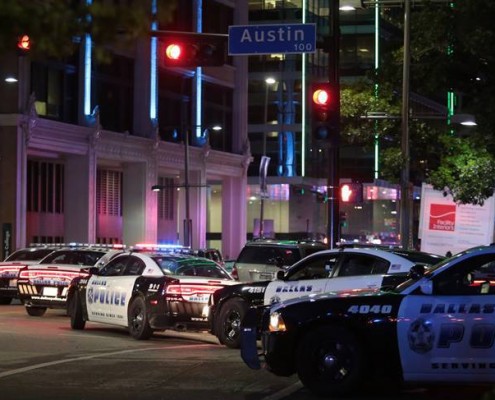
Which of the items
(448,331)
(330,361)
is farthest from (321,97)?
(448,331)

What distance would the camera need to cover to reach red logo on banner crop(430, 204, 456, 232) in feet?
83.5

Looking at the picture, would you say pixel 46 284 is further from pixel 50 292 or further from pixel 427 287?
pixel 427 287

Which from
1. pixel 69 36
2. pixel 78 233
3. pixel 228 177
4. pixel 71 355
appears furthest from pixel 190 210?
pixel 69 36

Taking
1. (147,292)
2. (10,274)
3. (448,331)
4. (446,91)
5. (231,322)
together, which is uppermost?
(446,91)

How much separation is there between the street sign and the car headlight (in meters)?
→ 7.26

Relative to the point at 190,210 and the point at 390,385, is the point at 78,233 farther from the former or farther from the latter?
the point at 390,385

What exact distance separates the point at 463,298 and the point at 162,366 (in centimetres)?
449

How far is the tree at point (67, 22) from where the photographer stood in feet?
14.0

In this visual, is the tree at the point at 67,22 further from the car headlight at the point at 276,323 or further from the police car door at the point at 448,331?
the car headlight at the point at 276,323

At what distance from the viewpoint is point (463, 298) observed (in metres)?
8.80

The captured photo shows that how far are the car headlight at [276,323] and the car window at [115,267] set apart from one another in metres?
6.98

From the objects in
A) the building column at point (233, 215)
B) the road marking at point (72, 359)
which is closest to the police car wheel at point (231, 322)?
the road marking at point (72, 359)

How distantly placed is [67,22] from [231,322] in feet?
32.7

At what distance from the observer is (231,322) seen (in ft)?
45.7
